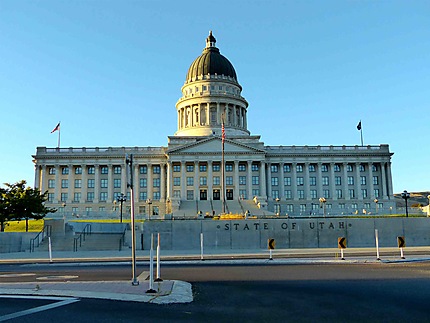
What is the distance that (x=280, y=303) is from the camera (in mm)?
11742

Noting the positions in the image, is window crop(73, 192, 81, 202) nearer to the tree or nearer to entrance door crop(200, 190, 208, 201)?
entrance door crop(200, 190, 208, 201)

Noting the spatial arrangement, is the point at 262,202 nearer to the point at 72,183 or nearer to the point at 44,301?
the point at 72,183

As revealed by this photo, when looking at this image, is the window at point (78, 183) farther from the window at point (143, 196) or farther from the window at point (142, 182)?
the window at point (143, 196)

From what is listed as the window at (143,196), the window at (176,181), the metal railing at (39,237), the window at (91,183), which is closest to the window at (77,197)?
the window at (91,183)

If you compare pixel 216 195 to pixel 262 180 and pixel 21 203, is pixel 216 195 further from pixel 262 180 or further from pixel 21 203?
pixel 21 203

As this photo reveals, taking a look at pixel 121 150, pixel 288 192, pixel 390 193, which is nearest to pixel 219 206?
pixel 288 192

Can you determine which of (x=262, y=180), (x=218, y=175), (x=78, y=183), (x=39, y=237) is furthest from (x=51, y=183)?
(x=39, y=237)

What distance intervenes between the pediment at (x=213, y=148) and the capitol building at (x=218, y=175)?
0.22 m

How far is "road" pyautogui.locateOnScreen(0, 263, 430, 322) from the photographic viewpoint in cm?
991

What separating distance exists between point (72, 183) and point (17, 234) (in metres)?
57.9

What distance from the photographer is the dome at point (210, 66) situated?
118 meters

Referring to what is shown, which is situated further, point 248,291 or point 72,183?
point 72,183

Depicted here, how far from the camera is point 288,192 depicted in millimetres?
97688

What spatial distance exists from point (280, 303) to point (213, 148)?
8206 centimetres
